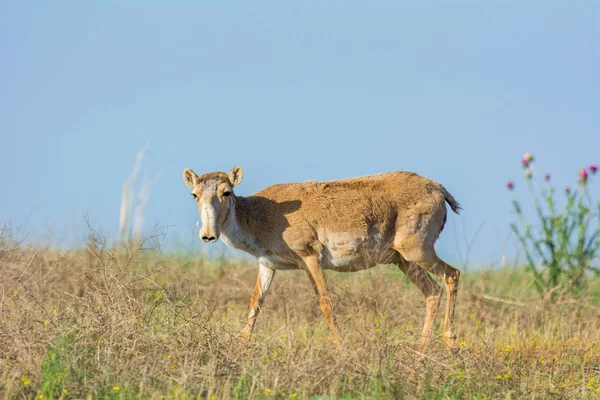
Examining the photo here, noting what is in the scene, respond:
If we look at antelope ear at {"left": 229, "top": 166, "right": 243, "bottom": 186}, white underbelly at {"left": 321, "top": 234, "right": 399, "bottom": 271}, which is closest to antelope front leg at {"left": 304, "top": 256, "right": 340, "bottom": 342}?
white underbelly at {"left": 321, "top": 234, "right": 399, "bottom": 271}

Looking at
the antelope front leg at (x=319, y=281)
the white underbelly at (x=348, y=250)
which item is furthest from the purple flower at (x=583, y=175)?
the antelope front leg at (x=319, y=281)

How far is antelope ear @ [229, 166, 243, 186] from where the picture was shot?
1065 centimetres

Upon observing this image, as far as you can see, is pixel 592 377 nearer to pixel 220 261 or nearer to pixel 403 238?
pixel 403 238

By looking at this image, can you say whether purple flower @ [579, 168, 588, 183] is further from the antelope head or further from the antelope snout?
the antelope snout

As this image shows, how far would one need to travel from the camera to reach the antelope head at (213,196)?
9.95 meters

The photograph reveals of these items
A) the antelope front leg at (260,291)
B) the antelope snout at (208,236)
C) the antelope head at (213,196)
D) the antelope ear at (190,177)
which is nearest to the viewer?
the antelope snout at (208,236)

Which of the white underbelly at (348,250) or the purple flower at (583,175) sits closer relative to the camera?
the white underbelly at (348,250)

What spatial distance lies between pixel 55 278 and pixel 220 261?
441 centimetres

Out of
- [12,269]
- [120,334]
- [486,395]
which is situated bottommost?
[486,395]

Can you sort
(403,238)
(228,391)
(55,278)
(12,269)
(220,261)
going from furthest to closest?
(220,261), (55,278), (403,238), (12,269), (228,391)

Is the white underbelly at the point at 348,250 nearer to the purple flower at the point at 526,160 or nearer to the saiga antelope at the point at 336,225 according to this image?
the saiga antelope at the point at 336,225

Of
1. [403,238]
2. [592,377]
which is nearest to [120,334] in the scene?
[403,238]

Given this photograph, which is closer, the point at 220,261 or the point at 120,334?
the point at 120,334

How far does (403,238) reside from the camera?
36.4ft
